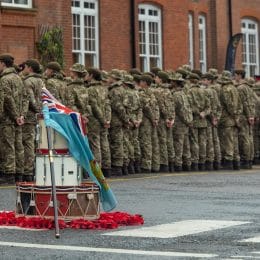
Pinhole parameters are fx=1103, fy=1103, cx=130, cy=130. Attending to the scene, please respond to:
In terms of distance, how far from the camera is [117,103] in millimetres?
22859

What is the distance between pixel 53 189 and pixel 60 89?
911cm

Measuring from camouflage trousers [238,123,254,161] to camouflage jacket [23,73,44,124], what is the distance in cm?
775

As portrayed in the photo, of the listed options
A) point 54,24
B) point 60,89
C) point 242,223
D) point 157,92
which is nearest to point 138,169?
point 157,92

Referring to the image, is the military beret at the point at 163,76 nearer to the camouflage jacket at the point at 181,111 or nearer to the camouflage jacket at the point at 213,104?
the camouflage jacket at the point at 181,111

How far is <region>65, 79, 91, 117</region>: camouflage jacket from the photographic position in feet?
69.7

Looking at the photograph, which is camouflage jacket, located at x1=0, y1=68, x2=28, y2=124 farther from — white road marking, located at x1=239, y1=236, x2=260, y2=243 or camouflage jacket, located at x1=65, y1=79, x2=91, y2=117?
white road marking, located at x1=239, y1=236, x2=260, y2=243

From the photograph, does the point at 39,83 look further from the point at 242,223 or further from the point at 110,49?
the point at 110,49

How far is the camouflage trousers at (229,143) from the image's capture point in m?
26.1

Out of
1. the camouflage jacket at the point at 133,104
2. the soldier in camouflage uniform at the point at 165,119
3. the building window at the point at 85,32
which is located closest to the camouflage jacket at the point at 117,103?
the camouflage jacket at the point at 133,104

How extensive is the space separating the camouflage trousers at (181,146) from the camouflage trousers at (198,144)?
215 mm

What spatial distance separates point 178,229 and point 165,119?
475 inches

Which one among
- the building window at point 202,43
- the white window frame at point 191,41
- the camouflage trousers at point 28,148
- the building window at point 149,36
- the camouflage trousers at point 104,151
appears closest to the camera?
the camouflage trousers at point 28,148

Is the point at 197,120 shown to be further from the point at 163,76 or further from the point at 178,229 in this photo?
the point at 178,229

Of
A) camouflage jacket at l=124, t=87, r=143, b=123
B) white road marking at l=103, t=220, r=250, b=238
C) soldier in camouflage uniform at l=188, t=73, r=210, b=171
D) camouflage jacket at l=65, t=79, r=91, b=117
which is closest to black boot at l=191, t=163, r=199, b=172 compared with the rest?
soldier in camouflage uniform at l=188, t=73, r=210, b=171
